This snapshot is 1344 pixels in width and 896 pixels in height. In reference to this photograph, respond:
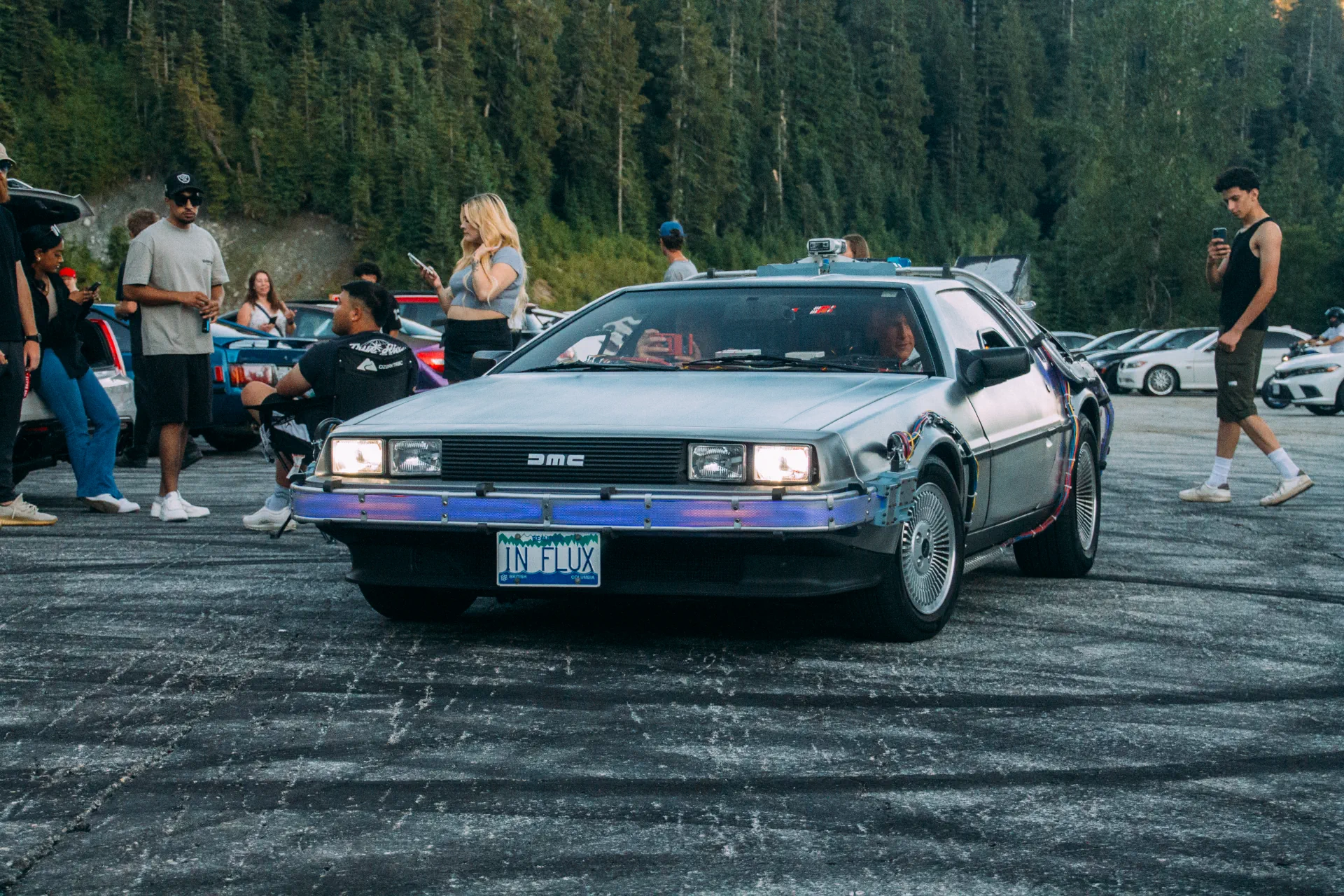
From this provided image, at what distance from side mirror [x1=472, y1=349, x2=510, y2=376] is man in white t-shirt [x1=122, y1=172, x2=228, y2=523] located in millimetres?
2862

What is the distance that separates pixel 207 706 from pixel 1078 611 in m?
3.40

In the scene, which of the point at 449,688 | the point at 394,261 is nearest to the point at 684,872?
the point at 449,688

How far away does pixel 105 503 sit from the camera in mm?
10016

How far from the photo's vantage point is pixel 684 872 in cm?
333

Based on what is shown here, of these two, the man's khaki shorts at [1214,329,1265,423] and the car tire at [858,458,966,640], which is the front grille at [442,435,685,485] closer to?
the car tire at [858,458,966,640]

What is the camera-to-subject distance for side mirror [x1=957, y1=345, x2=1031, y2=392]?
635cm

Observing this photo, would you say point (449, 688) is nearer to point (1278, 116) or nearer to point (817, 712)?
point (817, 712)

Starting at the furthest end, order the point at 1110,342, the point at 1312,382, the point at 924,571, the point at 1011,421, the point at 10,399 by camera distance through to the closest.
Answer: the point at 1110,342 → the point at 1312,382 → the point at 10,399 → the point at 1011,421 → the point at 924,571

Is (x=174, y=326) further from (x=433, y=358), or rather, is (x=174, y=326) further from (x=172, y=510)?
(x=433, y=358)

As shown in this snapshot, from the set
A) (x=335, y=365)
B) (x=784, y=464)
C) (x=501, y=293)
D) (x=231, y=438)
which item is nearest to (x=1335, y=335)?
(x=231, y=438)

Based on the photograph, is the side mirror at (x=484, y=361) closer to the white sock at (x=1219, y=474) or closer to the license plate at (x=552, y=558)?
the license plate at (x=552, y=558)

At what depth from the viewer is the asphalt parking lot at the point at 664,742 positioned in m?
3.40

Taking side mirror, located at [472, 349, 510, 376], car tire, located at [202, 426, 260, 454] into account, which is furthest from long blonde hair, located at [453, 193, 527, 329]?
car tire, located at [202, 426, 260, 454]

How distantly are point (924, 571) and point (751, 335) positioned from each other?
4.13 feet
